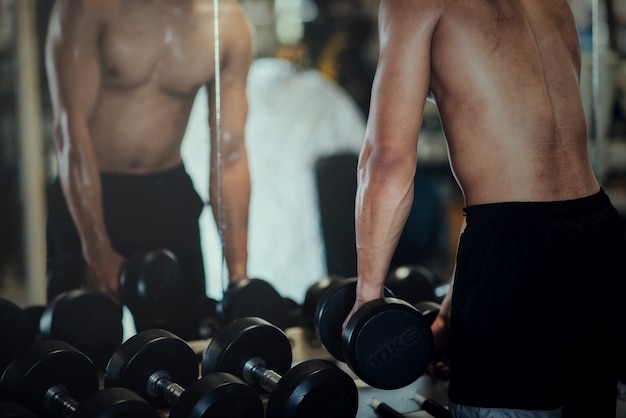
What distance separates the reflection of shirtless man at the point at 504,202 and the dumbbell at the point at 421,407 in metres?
0.19

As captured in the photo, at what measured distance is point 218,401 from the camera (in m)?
1.45

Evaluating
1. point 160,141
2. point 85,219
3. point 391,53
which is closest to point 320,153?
point 160,141

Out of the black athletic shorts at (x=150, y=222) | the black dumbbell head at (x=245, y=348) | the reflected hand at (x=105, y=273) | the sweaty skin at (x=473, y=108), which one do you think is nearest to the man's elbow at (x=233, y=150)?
the black athletic shorts at (x=150, y=222)

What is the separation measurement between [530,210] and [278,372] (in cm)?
71

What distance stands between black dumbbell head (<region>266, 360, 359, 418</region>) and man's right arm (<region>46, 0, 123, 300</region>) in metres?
0.89

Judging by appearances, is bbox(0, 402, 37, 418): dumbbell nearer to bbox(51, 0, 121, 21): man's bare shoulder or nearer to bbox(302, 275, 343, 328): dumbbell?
bbox(302, 275, 343, 328): dumbbell

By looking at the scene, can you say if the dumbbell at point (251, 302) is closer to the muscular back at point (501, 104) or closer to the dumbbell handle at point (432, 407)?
the dumbbell handle at point (432, 407)

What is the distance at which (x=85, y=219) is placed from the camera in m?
2.16

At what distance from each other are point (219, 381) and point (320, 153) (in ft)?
6.19

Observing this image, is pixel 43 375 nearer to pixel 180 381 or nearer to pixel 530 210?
pixel 180 381

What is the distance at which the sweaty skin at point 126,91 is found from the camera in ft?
6.94

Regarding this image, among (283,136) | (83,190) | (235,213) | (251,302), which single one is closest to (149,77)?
(83,190)

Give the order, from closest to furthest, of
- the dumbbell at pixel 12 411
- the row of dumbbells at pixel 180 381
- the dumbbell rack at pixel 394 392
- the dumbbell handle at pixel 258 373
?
the dumbbell at pixel 12 411 → the row of dumbbells at pixel 180 381 → the dumbbell handle at pixel 258 373 → the dumbbell rack at pixel 394 392

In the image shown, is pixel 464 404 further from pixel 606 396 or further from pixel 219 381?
Result: pixel 219 381
